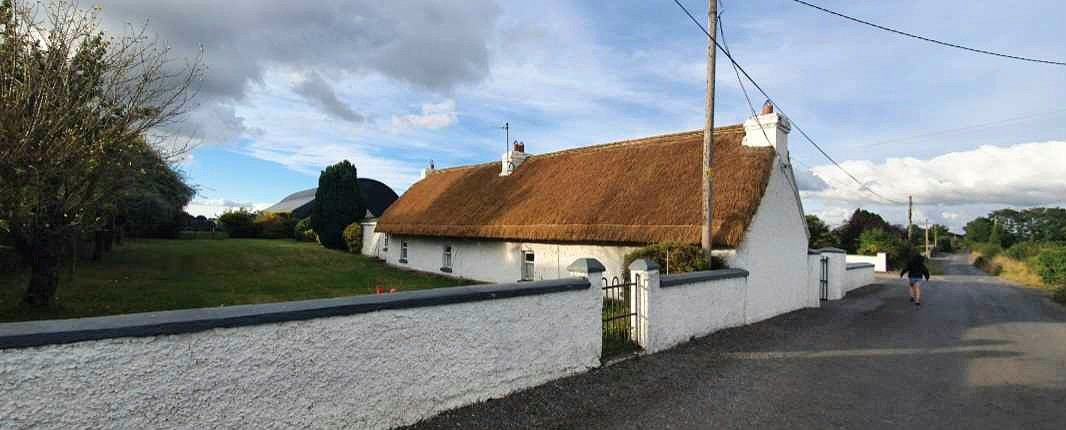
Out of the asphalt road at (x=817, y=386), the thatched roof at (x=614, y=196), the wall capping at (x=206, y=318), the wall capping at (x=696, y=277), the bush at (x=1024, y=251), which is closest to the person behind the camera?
the wall capping at (x=206, y=318)

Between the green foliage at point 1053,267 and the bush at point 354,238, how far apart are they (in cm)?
3340

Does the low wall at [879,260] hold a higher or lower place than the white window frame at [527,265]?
lower

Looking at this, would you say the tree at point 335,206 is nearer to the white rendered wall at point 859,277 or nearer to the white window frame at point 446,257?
the white window frame at point 446,257

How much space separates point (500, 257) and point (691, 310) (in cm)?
970

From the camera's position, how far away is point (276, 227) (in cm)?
4216

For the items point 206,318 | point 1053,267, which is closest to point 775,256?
point 206,318

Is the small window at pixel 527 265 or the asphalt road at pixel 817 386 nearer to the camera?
the asphalt road at pixel 817 386

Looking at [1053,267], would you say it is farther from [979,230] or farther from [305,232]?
[979,230]

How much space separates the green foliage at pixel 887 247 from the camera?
38219 millimetres

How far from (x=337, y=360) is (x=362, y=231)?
92.8ft

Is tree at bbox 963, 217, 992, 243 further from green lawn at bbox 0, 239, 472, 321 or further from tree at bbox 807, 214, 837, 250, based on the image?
green lawn at bbox 0, 239, 472, 321

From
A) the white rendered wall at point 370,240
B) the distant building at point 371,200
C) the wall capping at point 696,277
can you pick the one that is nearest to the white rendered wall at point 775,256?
the wall capping at point 696,277

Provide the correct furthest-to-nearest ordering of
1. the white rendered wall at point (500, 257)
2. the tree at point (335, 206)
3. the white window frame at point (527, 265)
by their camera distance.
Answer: the tree at point (335, 206), the white window frame at point (527, 265), the white rendered wall at point (500, 257)

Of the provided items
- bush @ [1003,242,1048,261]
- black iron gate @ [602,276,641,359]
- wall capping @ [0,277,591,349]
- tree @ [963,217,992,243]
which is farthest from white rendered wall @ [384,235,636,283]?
tree @ [963,217,992,243]
